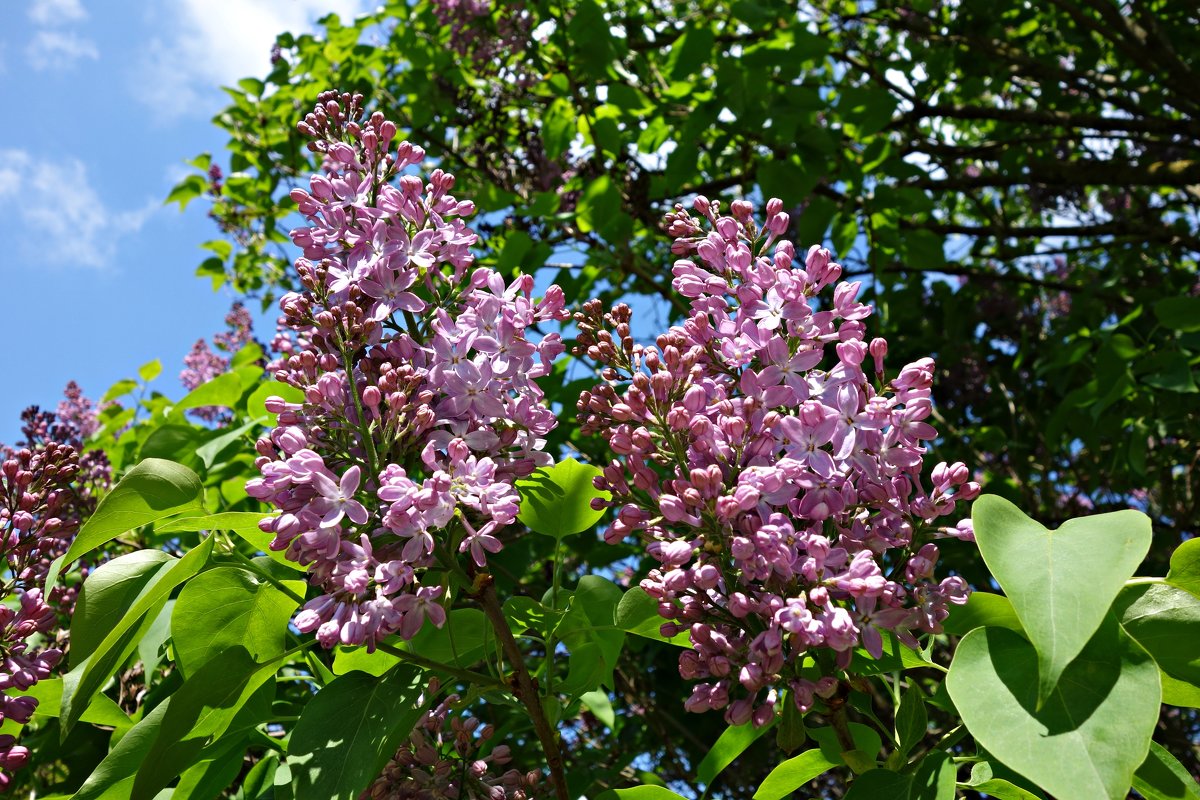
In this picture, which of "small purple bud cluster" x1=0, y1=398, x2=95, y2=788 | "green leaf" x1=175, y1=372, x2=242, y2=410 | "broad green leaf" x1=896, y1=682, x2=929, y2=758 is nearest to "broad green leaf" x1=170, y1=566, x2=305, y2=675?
"small purple bud cluster" x1=0, y1=398, x2=95, y2=788

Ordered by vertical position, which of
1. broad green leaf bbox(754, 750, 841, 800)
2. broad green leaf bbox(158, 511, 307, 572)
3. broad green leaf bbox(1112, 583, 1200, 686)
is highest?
broad green leaf bbox(158, 511, 307, 572)

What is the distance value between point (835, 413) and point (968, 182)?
141 inches

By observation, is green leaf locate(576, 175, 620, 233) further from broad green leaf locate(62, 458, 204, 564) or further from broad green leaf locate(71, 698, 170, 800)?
broad green leaf locate(71, 698, 170, 800)

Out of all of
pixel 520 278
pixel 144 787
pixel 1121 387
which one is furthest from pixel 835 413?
pixel 1121 387

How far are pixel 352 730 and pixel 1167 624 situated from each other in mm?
1010

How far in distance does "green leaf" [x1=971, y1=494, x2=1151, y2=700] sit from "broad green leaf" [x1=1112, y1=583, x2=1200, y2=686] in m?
0.16

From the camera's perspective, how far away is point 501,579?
2.95m

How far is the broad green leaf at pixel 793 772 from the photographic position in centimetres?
127

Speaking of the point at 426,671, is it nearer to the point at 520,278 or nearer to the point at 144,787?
the point at 144,787

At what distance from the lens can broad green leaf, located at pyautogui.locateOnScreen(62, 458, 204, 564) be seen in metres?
1.26

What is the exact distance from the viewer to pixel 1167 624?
3.56 feet

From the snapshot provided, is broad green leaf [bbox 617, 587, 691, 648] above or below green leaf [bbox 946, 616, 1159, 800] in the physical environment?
above

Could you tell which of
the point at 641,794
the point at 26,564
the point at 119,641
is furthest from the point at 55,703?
the point at 641,794

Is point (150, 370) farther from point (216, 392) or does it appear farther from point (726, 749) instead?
point (726, 749)
